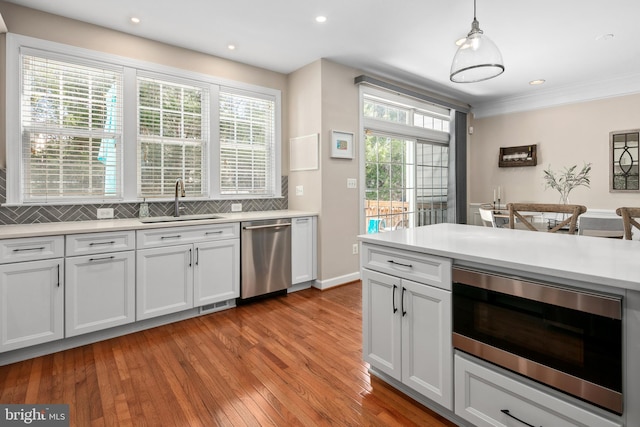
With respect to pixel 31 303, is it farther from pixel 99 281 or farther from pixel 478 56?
pixel 478 56

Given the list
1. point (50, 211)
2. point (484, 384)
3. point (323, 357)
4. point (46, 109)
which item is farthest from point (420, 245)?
point (46, 109)

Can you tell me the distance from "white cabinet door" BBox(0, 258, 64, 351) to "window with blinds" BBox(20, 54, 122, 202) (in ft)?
2.71

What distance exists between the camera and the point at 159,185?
137 inches

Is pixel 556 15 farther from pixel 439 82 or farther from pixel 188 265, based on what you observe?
pixel 188 265

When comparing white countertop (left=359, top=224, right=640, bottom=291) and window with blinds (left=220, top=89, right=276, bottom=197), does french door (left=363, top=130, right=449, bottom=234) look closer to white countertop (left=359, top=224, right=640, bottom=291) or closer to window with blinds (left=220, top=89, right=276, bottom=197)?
window with blinds (left=220, top=89, right=276, bottom=197)

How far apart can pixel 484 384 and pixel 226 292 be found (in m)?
2.46

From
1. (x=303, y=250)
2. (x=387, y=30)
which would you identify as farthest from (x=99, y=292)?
(x=387, y=30)

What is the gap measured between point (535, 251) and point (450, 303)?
46cm

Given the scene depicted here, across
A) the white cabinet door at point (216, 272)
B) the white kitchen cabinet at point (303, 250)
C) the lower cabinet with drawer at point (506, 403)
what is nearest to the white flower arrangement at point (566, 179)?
the white kitchen cabinet at point (303, 250)

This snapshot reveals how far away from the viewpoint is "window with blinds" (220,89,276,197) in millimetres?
3938

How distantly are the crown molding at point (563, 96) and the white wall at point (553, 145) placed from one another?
82 mm

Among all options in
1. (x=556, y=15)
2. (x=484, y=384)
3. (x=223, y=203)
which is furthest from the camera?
(x=223, y=203)

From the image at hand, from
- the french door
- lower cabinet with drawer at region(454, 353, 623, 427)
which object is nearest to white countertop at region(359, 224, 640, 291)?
lower cabinet with drawer at region(454, 353, 623, 427)

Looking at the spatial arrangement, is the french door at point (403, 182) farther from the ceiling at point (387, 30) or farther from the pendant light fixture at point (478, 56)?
the pendant light fixture at point (478, 56)
